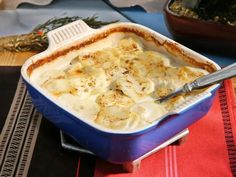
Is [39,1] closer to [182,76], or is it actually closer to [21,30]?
[21,30]

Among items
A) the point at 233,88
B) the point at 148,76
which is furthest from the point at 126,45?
the point at 233,88

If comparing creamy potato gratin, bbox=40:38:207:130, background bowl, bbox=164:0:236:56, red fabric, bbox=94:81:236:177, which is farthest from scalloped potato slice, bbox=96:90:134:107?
background bowl, bbox=164:0:236:56

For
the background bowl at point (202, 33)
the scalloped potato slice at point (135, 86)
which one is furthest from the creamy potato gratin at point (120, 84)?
the background bowl at point (202, 33)

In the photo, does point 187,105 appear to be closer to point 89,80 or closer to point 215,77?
point 215,77

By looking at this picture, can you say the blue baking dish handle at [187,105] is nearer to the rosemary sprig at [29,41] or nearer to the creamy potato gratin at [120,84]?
the creamy potato gratin at [120,84]

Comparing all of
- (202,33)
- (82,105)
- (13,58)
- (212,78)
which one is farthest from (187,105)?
(13,58)

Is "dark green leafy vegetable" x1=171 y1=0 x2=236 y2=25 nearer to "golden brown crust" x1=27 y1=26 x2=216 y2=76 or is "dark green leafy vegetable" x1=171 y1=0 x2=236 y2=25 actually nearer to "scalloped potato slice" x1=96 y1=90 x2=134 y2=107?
"golden brown crust" x1=27 y1=26 x2=216 y2=76
